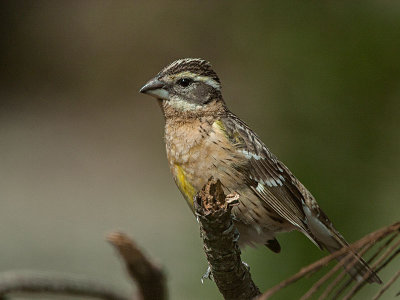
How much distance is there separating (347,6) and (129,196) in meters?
4.30

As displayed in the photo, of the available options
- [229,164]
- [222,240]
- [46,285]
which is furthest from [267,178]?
[46,285]

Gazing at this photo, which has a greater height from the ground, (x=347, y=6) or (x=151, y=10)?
(x=151, y=10)

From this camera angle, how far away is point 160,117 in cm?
1076

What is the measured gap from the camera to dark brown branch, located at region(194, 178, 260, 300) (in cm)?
281

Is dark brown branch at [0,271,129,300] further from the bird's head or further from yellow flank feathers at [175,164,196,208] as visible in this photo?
the bird's head

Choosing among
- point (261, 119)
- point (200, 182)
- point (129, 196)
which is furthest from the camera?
point (129, 196)

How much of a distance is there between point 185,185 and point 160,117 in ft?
22.7

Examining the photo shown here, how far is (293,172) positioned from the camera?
14.9ft

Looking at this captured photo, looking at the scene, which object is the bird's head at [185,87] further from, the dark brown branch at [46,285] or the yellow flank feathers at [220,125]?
the dark brown branch at [46,285]

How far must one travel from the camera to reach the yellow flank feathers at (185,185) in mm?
3848

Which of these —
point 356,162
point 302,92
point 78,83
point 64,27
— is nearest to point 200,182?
point 356,162

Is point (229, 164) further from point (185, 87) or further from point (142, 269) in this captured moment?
point (142, 269)

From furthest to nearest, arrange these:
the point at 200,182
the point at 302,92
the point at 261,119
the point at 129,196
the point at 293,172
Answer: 1. the point at 129,196
2. the point at 261,119
3. the point at 302,92
4. the point at 293,172
5. the point at 200,182

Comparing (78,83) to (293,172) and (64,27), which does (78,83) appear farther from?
(293,172)
